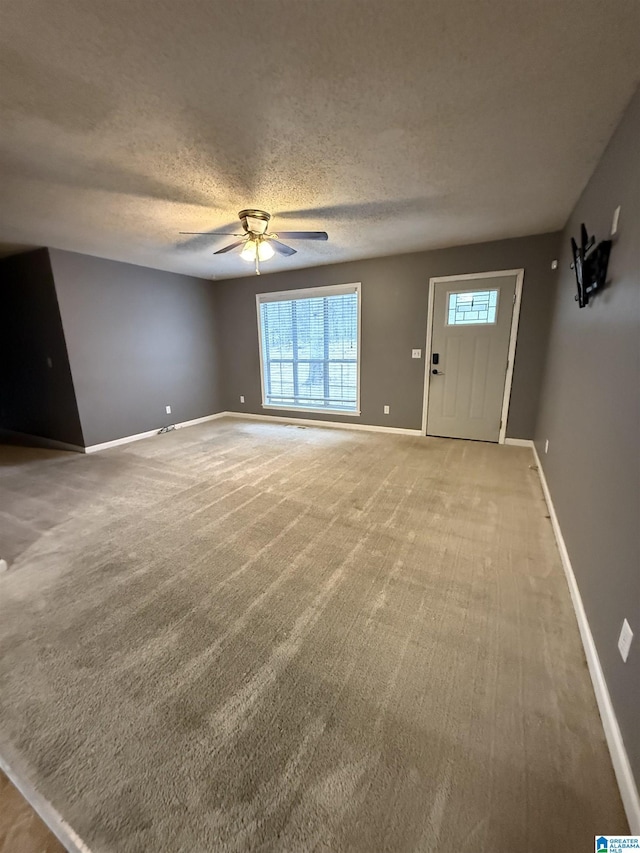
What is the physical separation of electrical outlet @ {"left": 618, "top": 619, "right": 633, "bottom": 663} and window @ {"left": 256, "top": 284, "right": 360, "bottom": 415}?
4097mm

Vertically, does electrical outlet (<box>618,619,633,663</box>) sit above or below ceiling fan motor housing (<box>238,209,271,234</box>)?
below

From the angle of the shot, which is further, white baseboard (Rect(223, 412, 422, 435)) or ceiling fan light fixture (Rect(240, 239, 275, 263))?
white baseboard (Rect(223, 412, 422, 435))

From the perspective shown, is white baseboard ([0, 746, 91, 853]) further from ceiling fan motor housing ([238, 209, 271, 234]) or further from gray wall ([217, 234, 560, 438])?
gray wall ([217, 234, 560, 438])

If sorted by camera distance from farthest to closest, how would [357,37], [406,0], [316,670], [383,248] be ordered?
[383,248] < [316,670] < [357,37] < [406,0]

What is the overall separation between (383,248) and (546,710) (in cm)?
430

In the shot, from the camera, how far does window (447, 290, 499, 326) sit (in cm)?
400

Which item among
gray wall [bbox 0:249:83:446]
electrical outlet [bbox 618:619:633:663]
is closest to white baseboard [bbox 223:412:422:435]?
gray wall [bbox 0:249:83:446]

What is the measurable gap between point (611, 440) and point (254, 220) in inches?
112

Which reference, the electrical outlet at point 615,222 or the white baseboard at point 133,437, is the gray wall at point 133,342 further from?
the electrical outlet at point 615,222

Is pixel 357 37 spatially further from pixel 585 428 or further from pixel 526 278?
pixel 526 278

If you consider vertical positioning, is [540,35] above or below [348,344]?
above

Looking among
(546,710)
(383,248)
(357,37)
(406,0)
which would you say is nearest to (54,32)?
(357,37)

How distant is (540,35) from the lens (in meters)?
1.25

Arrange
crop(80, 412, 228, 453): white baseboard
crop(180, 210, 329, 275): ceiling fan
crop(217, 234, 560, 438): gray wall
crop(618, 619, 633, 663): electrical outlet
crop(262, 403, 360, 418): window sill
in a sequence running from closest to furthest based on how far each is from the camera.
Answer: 1. crop(618, 619, 633, 663): electrical outlet
2. crop(180, 210, 329, 275): ceiling fan
3. crop(217, 234, 560, 438): gray wall
4. crop(80, 412, 228, 453): white baseboard
5. crop(262, 403, 360, 418): window sill
